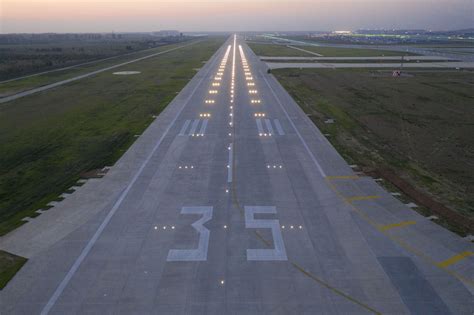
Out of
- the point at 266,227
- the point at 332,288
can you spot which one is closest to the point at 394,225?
the point at 332,288

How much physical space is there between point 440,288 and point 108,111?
42639mm

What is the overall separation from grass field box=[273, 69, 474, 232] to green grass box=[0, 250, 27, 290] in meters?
24.5

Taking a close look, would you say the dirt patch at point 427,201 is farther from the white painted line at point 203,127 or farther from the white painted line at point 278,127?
the white painted line at point 203,127

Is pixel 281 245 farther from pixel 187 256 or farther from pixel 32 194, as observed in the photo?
pixel 32 194

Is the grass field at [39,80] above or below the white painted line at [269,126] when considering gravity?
above

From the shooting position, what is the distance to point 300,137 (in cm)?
3453

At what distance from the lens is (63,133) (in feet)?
119

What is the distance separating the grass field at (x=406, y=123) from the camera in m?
26.2

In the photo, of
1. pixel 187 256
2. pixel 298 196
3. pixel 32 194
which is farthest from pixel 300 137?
pixel 32 194

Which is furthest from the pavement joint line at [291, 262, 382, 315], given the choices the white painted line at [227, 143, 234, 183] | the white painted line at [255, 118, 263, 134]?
the white painted line at [255, 118, 263, 134]

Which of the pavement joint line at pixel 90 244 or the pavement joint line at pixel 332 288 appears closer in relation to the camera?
the pavement joint line at pixel 332 288

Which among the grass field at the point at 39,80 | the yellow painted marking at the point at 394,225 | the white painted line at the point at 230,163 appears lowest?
the yellow painted marking at the point at 394,225

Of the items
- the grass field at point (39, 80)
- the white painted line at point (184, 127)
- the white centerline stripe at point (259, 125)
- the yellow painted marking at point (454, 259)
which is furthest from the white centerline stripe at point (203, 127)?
the grass field at point (39, 80)

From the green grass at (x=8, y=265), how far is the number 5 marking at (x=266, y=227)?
11109 millimetres
